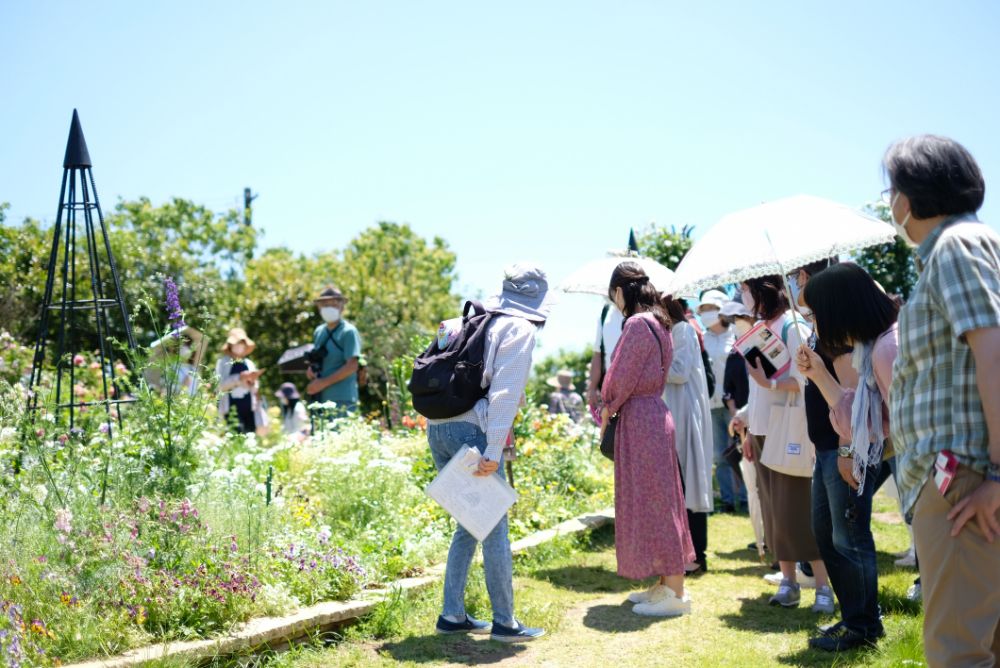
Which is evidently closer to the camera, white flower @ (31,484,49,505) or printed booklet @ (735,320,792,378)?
white flower @ (31,484,49,505)

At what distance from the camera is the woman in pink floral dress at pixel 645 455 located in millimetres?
5066

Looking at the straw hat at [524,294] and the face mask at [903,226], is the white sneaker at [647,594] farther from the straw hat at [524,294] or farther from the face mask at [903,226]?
the face mask at [903,226]

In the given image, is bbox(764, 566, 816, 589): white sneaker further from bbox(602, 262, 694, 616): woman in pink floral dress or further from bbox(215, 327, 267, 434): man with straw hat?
bbox(215, 327, 267, 434): man with straw hat

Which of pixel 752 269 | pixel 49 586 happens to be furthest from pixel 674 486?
pixel 49 586

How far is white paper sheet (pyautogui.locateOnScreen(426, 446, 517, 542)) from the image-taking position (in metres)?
4.52

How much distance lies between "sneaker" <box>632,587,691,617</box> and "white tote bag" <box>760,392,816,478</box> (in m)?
0.90

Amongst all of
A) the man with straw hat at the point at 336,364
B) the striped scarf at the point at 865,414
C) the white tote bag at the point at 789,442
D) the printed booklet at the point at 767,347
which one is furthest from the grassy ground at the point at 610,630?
the man with straw hat at the point at 336,364

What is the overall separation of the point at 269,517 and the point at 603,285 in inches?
117

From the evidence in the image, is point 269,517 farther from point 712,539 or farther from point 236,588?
point 712,539

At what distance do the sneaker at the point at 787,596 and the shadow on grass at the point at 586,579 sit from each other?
37.6 inches

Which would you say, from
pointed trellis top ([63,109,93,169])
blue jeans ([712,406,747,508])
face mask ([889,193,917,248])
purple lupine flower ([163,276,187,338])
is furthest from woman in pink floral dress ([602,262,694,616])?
pointed trellis top ([63,109,93,169])

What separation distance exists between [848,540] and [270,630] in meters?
2.63

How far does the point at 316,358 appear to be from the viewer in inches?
346

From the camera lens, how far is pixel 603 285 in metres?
6.75
